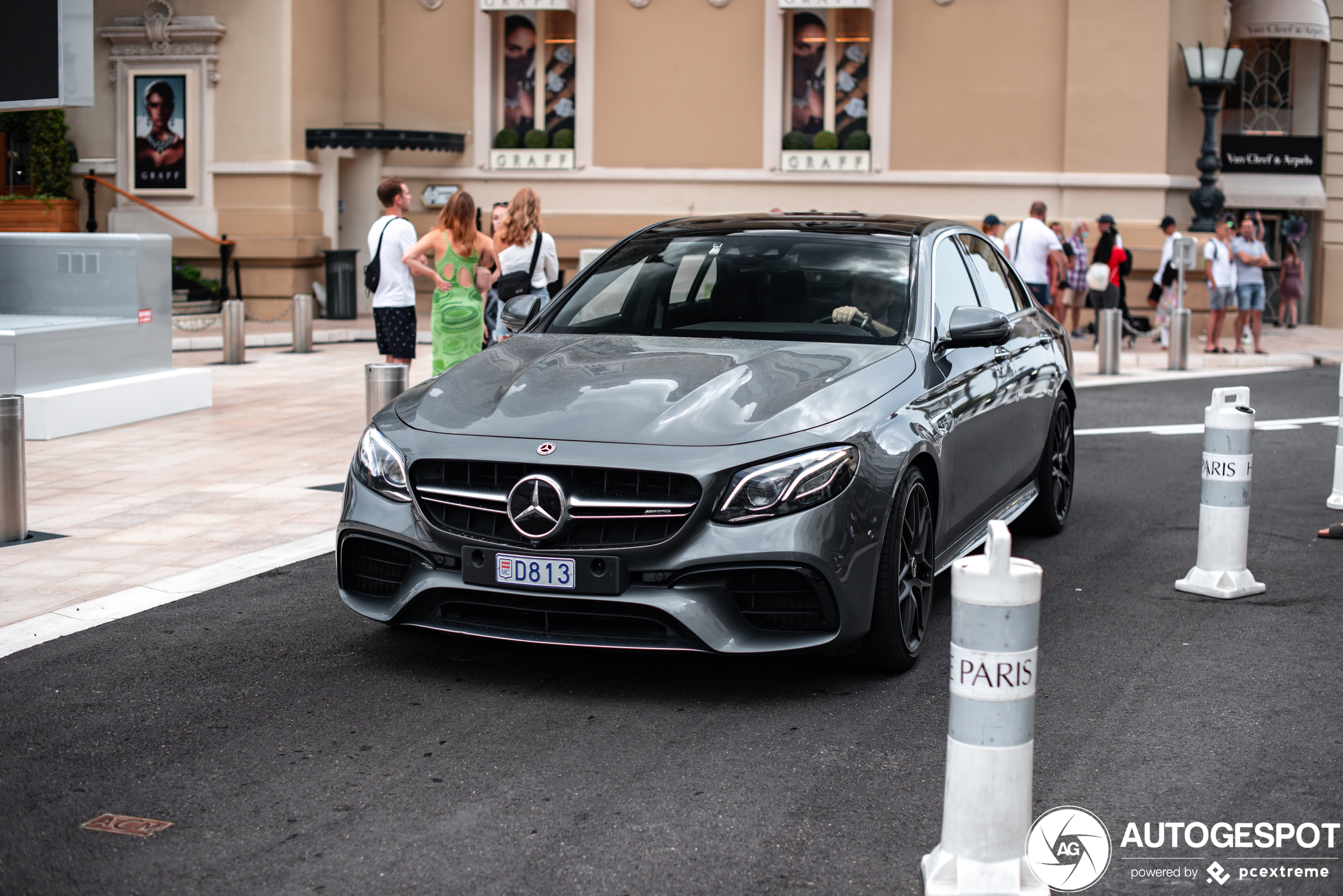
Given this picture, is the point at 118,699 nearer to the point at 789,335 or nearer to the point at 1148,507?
the point at 789,335

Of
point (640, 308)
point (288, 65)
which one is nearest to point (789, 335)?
point (640, 308)

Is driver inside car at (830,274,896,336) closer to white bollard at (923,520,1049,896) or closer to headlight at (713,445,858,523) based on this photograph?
headlight at (713,445,858,523)

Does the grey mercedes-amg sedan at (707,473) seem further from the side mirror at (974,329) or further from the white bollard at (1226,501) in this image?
the white bollard at (1226,501)

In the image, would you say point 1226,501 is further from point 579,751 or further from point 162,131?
point 162,131

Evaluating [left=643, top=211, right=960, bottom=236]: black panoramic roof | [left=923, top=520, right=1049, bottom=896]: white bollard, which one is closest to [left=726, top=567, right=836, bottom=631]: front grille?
[left=923, top=520, right=1049, bottom=896]: white bollard

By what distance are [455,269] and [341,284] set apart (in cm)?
1401

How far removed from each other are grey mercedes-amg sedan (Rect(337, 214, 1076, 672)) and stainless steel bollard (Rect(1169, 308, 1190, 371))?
12910 mm

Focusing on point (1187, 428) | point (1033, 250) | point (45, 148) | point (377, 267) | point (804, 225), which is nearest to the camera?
point (804, 225)

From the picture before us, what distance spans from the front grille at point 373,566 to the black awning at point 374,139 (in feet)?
62.2

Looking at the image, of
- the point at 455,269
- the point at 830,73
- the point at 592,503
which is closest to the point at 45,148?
the point at 830,73

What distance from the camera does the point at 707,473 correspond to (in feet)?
15.4

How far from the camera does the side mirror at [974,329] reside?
19.0ft

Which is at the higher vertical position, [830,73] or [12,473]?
[830,73]

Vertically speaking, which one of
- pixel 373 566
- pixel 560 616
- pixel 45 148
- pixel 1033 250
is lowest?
pixel 560 616
